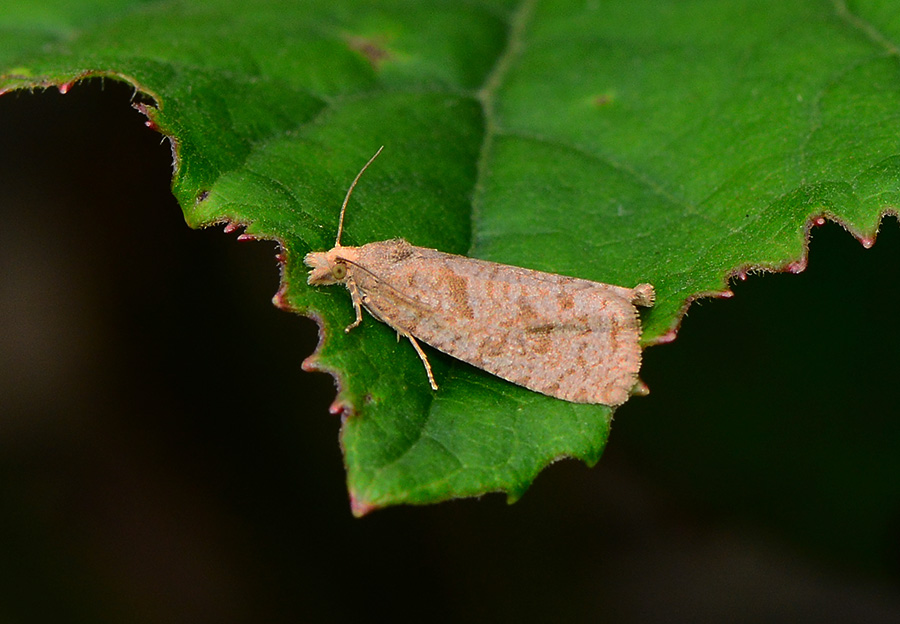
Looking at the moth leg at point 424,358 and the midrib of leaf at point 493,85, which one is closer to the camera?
the moth leg at point 424,358

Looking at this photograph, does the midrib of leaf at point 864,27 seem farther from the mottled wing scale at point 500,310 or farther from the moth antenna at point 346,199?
the moth antenna at point 346,199

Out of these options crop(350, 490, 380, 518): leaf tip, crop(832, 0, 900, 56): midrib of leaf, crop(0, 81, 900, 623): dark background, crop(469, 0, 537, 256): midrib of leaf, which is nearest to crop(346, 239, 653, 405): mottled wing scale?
crop(469, 0, 537, 256): midrib of leaf

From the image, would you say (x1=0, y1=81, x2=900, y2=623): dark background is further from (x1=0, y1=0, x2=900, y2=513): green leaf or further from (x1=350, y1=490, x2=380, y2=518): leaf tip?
(x1=350, y1=490, x2=380, y2=518): leaf tip

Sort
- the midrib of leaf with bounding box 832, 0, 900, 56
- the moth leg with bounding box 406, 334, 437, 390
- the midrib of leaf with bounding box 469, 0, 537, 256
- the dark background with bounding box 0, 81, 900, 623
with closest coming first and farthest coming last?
1. the moth leg with bounding box 406, 334, 437, 390
2. the midrib of leaf with bounding box 469, 0, 537, 256
3. the midrib of leaf with bounding box 832, 0, 900, 56
4. the dark background with bounding box 0, 81, 900, 623

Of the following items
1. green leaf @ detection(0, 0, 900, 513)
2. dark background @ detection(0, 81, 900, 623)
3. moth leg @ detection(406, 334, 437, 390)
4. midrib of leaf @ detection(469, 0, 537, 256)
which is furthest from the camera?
dark background @ detection(0, 81, 900, 623)

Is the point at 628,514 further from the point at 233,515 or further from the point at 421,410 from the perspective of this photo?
the point at 421,410

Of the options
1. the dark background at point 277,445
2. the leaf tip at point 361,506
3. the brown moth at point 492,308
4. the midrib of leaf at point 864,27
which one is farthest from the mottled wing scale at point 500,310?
the midrib of leaf at point 864,27
